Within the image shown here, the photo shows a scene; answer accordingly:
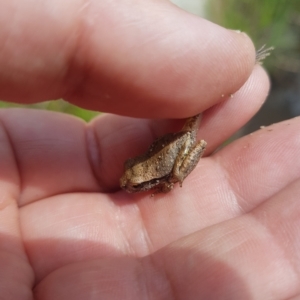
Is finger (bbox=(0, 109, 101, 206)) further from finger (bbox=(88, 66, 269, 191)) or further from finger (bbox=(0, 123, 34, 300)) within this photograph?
finger (bbox=(88, 66, 269, 191))

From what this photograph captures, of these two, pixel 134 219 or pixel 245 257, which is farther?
pixel 134 219

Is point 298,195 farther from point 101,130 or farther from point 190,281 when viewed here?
point 101,130

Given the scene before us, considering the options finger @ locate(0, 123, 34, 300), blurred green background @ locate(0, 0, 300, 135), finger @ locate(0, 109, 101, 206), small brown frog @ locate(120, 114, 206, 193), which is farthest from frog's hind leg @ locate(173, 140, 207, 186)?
blurred green background @ locate(0, 0, 300, 135)

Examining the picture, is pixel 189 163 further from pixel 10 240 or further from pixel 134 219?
pixel 10 240

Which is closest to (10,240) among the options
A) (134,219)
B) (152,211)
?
(134,219)

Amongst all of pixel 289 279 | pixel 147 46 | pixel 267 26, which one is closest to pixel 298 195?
pixel 289 279
